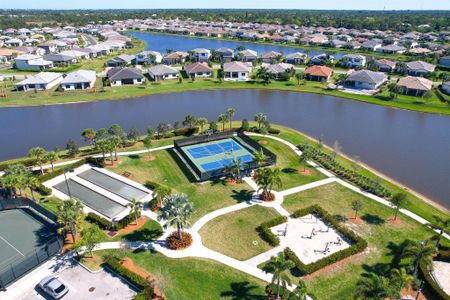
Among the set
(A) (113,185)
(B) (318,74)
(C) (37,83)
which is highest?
(B) (318,74)

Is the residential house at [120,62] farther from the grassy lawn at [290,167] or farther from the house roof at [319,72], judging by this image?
the grassy lawn at [290,167]

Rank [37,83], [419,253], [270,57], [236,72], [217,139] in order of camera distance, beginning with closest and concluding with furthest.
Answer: [419,253]
[217,139]
[37,83]
[236,72]
[270,57]

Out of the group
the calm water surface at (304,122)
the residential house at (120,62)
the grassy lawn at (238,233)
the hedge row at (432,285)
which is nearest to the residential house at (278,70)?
the calm water surface at (304,122)

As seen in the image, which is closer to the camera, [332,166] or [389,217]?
[389,217]

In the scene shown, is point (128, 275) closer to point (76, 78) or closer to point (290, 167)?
point (290, 167)

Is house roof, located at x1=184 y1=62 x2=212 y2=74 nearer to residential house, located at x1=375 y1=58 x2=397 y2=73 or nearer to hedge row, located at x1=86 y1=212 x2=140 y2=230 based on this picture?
residential house, located at x1=375 y1=58 x2=397 y2=73

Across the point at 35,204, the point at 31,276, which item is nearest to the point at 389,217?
the point at 31,276

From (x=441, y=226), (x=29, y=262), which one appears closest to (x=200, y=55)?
(x=29, y=262)

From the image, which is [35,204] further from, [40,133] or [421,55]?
[421,55]
